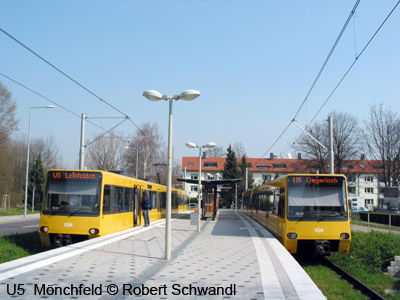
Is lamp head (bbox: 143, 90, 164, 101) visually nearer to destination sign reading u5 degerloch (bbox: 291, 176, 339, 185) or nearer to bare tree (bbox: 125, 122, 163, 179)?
destination sign reading u5 degerloch (bbox: 291, 176, 339, 185)

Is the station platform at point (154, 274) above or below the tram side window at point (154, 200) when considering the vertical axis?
below

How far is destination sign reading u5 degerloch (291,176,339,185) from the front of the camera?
1459 cm

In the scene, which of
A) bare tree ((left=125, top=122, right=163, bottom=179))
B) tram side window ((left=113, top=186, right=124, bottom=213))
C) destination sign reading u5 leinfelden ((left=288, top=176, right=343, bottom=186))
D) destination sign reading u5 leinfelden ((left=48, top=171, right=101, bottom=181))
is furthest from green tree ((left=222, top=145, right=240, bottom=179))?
destination sign reading u5 leinfelden ((left=48, top=171, right=101, bottom=181))

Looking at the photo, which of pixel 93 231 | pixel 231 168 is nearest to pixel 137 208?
pixel 93 231

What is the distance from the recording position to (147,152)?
55844 millimetres

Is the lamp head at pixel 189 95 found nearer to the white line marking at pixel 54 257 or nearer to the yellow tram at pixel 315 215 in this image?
the white line marking at pixel 54 257

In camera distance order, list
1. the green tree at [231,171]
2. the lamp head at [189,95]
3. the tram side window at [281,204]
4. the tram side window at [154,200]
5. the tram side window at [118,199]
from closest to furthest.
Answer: the lamp head at [189,95], the tram side window at [281,204], the tram side window at [118,199], the tram side window at [154,200], the green tree at [231,171]

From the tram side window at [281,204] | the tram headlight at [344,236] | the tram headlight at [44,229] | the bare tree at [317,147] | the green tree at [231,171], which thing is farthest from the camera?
the green tree at [231,171]

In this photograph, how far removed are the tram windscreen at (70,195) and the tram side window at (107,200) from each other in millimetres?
440

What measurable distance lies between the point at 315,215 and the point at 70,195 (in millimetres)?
8257

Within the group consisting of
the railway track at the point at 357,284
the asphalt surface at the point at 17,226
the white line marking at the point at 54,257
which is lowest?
the railway track at the point at 357,284

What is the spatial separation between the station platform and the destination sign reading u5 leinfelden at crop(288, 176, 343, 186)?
2873 mm

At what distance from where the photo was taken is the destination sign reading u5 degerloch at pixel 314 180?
47.9ft

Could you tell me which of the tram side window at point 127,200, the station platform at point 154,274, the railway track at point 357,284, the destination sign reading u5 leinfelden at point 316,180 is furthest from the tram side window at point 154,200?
the station platform at point 154,274
